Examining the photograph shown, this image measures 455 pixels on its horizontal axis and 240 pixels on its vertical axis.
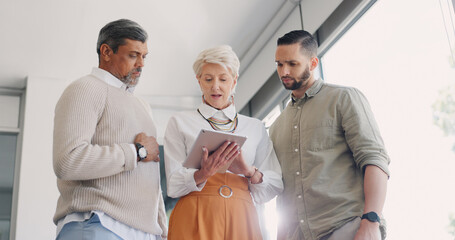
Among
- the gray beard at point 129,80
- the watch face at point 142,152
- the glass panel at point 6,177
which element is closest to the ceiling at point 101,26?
the glass panel at point 6,177

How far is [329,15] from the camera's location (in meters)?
3.75

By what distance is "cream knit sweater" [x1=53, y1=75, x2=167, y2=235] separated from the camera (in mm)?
1743

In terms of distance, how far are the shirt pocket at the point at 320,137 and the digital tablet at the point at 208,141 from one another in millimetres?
385

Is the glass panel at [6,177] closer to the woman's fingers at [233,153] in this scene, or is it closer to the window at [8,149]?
the window at [8,149]

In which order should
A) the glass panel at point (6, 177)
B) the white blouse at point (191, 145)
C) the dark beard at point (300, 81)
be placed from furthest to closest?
the glass panel at point (6, 177) → the dark beard at point (300, 81) → the white blouse at point (191, 145)

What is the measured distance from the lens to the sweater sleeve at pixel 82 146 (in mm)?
1732

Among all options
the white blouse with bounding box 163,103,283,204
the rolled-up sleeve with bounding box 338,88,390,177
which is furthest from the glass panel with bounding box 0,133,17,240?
the rolled-up sleeve with bounding box 338,88,390,177

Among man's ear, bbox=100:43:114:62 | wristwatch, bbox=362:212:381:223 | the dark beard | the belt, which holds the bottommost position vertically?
wristwatch, bbox=362:212:381:223

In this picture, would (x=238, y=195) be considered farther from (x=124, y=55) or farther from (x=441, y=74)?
(x=441, y=74)

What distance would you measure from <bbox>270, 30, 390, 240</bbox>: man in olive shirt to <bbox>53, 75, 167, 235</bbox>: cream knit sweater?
0.55m

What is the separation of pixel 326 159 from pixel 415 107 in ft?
2.90

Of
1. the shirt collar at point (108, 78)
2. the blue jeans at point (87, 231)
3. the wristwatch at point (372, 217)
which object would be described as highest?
the shirt collar at point (108, 78)

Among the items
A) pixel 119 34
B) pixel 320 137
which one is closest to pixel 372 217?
pixel 320 137

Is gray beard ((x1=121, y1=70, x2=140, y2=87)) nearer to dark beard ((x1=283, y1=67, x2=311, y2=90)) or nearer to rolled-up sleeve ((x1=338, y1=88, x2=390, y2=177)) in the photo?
dark beard ((x1=283, y1=67, x2=311, y2=90))
